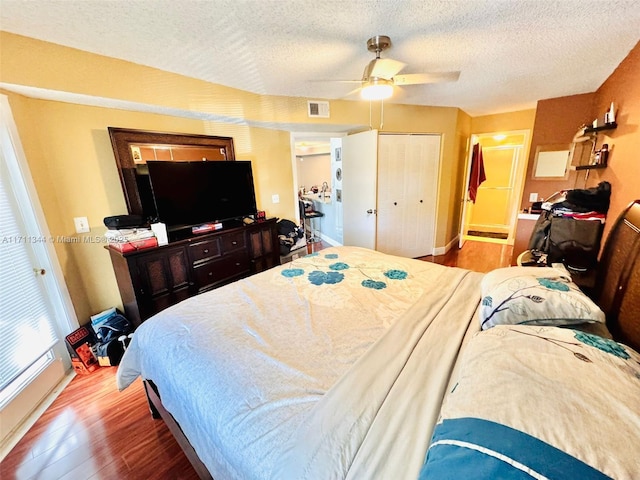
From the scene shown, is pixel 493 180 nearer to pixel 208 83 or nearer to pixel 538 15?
pixel 538 15

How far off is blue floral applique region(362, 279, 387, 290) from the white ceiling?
1.63m

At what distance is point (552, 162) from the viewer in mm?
3455

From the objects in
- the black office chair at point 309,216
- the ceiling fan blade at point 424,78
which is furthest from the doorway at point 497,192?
the ceiling fan blade at point 424,78

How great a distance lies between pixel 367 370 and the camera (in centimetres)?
93

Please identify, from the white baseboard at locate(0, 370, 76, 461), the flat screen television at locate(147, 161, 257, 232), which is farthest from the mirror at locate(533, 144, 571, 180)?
the white baseboard at locate(0, 370, 76, 461)

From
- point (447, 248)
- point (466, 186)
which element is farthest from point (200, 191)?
point (466, 186)

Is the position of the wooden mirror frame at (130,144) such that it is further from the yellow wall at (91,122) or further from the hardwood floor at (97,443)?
the hardwood floor at (97,443)

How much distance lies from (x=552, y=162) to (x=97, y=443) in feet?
17.8

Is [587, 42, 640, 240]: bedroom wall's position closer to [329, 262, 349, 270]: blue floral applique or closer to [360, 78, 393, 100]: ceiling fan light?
[360, 78, 393, 100]: ceiling fan light

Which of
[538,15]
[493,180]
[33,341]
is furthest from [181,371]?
[493,180]

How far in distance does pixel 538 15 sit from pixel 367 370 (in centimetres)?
227

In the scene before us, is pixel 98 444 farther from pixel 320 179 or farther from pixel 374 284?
pixel 320 179

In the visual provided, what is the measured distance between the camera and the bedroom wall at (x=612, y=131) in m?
1.81

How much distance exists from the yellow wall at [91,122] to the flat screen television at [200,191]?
347 mm
